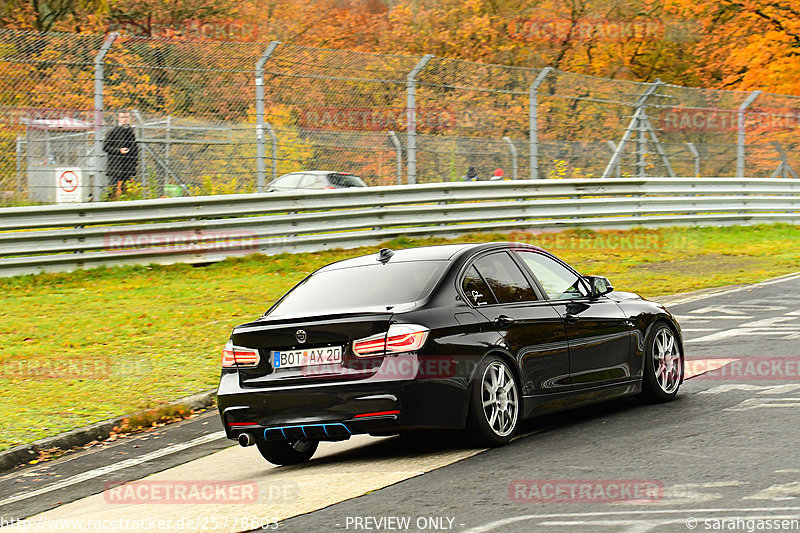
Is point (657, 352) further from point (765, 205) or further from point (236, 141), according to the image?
point (765, 205)

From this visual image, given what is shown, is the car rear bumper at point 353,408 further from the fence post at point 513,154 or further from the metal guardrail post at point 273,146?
the fence post at point 513,154

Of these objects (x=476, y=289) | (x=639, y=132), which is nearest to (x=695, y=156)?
(x=639, y=132)

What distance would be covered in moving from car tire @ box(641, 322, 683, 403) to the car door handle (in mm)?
1656

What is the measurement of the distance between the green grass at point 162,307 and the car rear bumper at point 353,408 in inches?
95.8

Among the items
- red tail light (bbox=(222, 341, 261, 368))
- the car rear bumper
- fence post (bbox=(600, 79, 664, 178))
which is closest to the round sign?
red tail light (bbox=(222, 341, 261, 368))

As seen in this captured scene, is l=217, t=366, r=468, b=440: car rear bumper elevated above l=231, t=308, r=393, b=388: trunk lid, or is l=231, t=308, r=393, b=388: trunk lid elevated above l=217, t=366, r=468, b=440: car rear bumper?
l=231, t=308, r=393, b=388: trunk lid

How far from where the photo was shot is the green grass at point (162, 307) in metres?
10.0

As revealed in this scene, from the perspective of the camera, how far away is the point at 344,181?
19.3 metres

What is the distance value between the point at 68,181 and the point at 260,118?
3.08 metres

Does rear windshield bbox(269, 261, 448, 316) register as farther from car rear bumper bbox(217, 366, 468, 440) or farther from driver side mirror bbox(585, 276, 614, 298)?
driver side mirror bbox(585, 276, 614, 298)

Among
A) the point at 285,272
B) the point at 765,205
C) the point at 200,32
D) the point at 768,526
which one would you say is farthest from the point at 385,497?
the point at 200,32

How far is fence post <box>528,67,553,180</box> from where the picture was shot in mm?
21391

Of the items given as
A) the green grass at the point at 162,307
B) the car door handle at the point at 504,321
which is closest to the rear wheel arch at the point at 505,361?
the car door handle at the point at 504,321

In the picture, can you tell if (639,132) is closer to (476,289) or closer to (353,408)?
(476,289)
